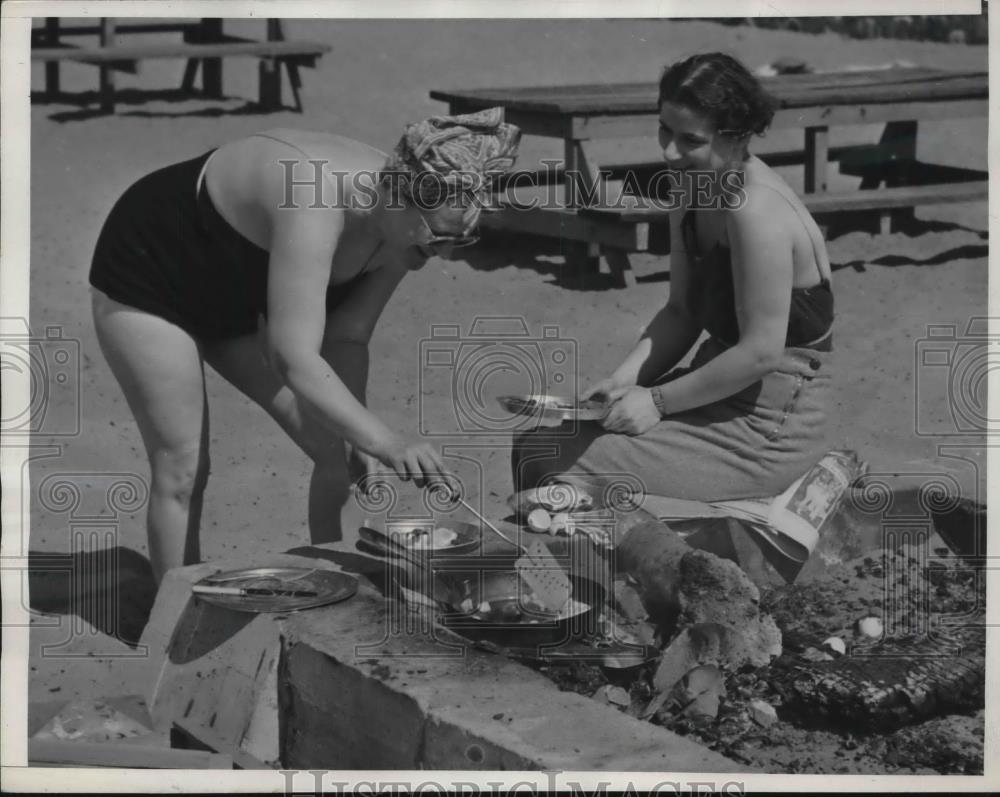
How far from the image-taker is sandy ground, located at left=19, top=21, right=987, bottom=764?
521cm

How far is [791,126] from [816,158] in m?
0.32

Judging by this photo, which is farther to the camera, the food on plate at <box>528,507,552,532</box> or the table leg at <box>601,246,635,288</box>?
the table leg at <box>601,246,635,288</box>

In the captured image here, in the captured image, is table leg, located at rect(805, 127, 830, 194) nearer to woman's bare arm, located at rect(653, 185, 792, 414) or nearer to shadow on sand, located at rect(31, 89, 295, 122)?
shadow on sand, located at rect(31, 89, 295, 122)

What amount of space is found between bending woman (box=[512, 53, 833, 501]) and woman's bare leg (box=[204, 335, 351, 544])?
0.53 metres

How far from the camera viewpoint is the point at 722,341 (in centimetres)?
493

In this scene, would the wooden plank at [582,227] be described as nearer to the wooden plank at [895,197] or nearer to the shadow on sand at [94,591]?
the wooden plank at [895,197]

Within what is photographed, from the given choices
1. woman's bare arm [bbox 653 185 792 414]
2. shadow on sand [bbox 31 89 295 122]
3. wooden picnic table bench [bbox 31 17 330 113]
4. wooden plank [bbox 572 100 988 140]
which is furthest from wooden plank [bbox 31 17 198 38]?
woman's bare arm [bbox 653 185 792 414]

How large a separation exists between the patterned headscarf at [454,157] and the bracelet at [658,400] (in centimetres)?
73

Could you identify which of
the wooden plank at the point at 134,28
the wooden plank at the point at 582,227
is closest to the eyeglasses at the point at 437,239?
the wooden plank at the point at 582,227

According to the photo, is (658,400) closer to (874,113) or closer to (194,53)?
(874,113)

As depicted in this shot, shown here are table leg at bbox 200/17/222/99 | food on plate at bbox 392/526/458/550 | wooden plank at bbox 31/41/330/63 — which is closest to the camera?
food on plate at bbox 392/526/458/550

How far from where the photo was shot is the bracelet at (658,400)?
494cm

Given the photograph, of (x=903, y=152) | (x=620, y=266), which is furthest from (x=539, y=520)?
(x=903, y=152)

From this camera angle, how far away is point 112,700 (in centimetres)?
461
